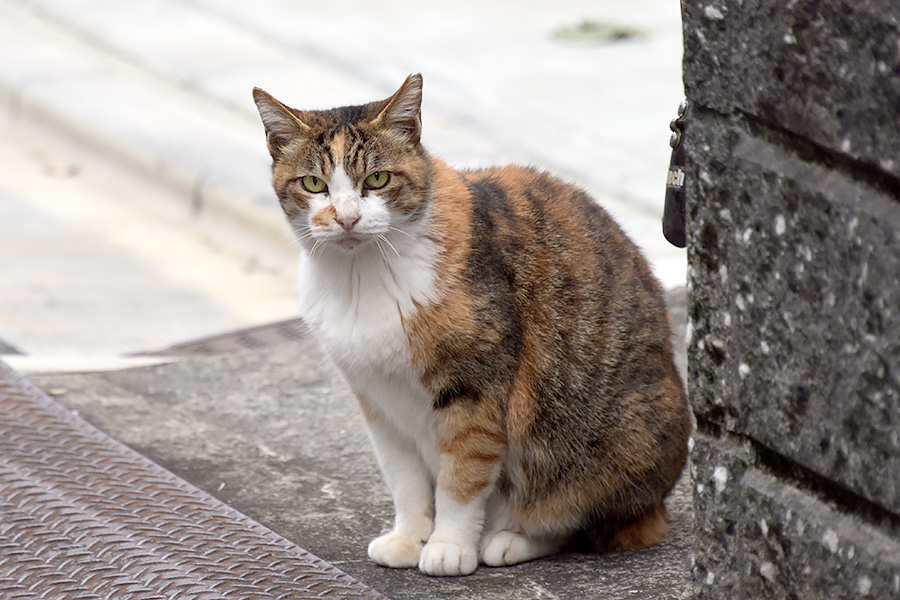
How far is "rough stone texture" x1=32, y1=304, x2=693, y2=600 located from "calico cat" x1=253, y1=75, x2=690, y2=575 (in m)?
0.07

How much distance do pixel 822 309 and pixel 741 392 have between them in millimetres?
208

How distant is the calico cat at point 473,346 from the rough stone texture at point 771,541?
0.86 metres

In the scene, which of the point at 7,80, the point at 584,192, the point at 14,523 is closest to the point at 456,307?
the point at 584,192

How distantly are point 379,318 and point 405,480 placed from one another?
0.43 m

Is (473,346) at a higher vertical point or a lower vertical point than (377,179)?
lower

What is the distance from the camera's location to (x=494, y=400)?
8.14ft

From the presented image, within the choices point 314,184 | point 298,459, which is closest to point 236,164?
point 298,459

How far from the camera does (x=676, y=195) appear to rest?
2279 mm

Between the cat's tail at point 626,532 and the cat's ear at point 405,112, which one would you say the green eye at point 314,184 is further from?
the cat's tail at point 626,532

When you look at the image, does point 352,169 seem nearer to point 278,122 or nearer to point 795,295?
point 278,122

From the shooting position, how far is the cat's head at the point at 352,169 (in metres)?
2.49

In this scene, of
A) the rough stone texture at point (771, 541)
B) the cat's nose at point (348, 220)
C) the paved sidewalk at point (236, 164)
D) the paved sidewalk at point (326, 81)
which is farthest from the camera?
the paved sidewalk at point (326, 81)

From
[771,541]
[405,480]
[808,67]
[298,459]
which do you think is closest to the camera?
[808,67]

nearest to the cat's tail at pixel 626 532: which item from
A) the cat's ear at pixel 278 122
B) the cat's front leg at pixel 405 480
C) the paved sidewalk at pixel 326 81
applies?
the cat's front leg at pixel 405 480
